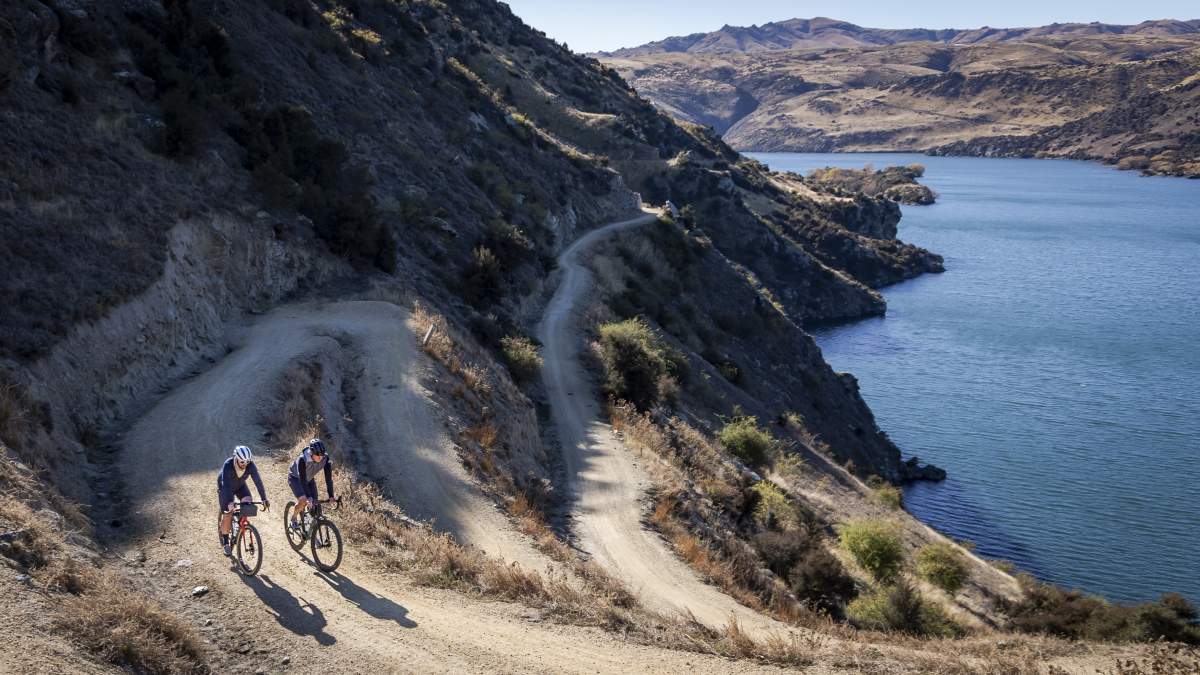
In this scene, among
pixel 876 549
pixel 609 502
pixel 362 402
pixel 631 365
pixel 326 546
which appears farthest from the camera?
pixel 631 365

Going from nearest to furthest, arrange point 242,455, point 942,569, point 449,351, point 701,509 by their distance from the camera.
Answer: point 242,455
point 701,509
point 449,351
point 942,569

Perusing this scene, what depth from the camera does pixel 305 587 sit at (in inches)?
509

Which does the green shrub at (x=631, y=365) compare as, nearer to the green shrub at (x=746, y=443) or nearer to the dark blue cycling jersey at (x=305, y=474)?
the green shrub at (x=746, y=443)

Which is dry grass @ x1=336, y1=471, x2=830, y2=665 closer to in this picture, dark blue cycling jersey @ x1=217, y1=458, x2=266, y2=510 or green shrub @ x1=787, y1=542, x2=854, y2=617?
dark blue cycling jersey @ x1=217, y1=458, x2=266, y2=510

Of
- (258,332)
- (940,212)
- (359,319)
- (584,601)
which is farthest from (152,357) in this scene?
(940,212)

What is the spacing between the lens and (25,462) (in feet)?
45.4

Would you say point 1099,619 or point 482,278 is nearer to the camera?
point 1099,619

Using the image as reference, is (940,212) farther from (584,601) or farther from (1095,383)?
(584,601)

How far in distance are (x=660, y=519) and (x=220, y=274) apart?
15.1 meters

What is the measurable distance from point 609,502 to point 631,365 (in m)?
12.7

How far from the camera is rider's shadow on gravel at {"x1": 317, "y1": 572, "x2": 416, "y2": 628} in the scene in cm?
1260

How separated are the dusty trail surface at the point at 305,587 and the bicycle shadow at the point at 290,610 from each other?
0.08 feet

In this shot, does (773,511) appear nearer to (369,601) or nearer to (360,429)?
(360,429)

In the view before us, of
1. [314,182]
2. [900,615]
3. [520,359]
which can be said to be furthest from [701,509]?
[314,182]
